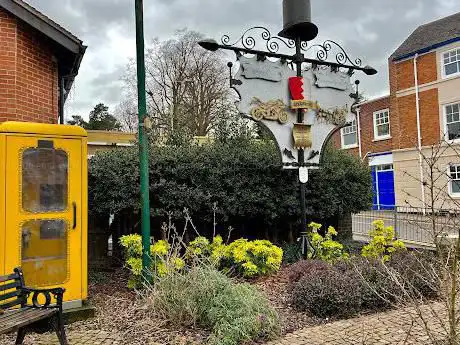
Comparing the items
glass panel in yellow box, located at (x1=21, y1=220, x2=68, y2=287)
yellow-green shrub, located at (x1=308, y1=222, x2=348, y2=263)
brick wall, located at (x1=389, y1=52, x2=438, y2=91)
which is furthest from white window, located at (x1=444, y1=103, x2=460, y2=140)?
glass panel in yellow box, located at (x1=21, y1=220, x2=68, y2=287)

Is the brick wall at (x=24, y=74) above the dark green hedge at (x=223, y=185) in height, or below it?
above

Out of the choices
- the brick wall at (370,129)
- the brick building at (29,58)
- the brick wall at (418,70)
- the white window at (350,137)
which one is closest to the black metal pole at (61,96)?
the brick building at (29,58)

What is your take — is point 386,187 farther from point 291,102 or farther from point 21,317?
point 21,317

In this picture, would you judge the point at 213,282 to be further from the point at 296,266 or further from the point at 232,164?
the point at 232,164

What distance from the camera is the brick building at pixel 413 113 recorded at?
806 inches

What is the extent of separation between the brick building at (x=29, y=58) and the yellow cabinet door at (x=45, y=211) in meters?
2.61

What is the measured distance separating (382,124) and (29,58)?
21.2 meters

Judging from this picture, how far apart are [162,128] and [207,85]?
23109 mm

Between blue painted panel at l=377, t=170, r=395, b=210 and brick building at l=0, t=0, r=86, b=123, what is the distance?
20.0 meters

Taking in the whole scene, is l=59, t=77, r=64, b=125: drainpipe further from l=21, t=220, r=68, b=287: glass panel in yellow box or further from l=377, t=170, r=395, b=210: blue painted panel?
l=377, t=170, r=395, b=210: blue painted panel

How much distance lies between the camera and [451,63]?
20500 mm

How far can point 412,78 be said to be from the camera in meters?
22.4

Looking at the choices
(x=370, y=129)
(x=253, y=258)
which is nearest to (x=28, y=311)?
(x=253, y=258)

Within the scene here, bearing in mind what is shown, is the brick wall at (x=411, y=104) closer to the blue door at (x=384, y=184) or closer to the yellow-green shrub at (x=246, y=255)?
the blue door at (x=384, y=184)
